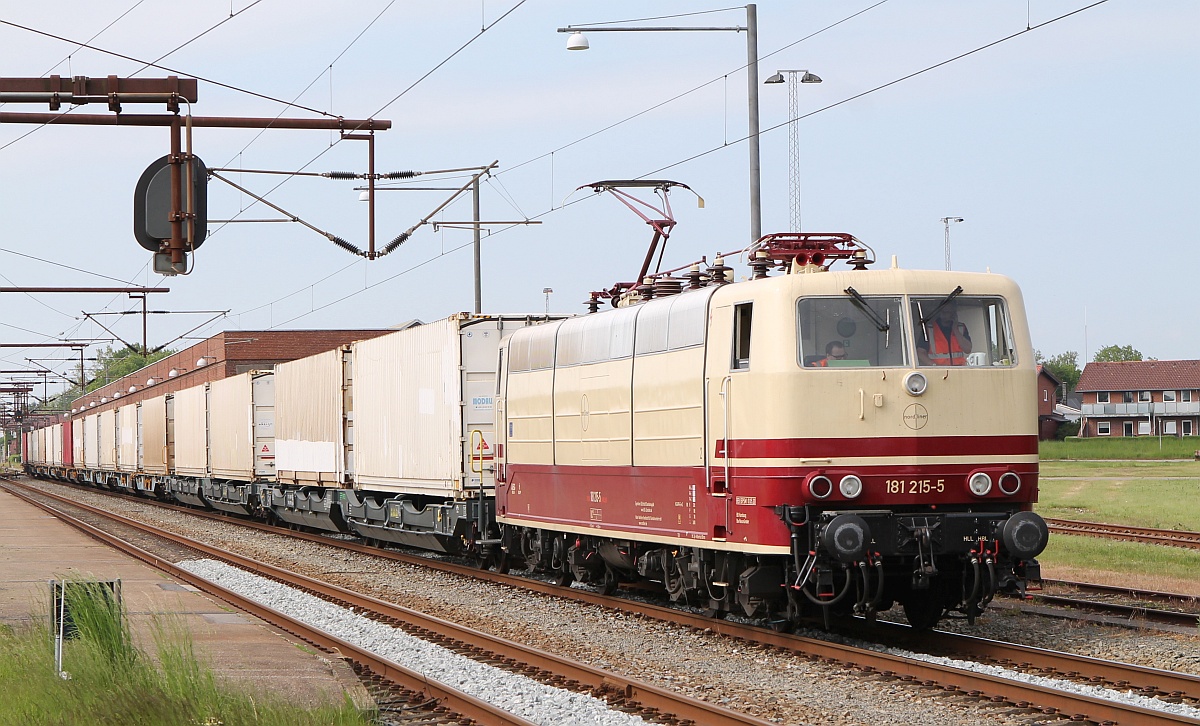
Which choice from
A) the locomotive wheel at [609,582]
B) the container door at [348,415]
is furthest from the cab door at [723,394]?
the container door at [348,415]

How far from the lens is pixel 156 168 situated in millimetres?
14055

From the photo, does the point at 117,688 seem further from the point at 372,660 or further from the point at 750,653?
the point at 750,653

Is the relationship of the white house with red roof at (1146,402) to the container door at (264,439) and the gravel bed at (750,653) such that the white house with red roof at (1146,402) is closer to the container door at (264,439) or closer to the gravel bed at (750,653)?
the container door at (264,439)

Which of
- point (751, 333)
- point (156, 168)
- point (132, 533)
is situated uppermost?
point (156, 168)

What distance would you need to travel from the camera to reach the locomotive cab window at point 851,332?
41.5ft

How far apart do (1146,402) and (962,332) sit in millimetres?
105004

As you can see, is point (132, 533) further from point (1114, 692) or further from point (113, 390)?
point (113, 390)

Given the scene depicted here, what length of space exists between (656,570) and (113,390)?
349 feet

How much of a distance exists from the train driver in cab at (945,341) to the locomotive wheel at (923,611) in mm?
2222

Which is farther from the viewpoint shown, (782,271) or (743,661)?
(782,271)

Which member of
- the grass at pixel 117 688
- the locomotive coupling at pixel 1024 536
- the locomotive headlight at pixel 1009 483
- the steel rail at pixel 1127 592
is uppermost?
the locomotive headlight at pixel 1009 483

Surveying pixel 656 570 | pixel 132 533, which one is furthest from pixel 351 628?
pixel 132 533

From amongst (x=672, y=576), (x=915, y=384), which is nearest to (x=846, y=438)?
(x=915, y=384)

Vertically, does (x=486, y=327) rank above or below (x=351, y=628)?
above
